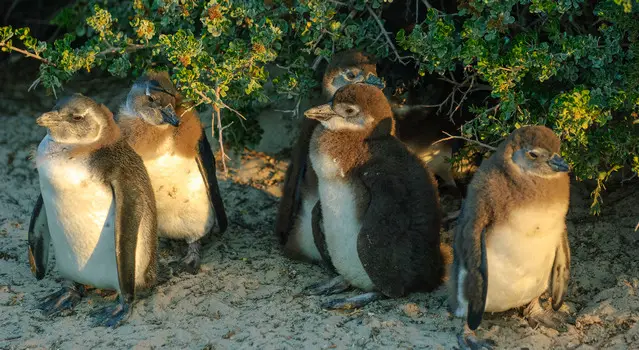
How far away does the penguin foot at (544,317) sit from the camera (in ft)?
12.7

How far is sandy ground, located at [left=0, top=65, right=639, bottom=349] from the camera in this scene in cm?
380

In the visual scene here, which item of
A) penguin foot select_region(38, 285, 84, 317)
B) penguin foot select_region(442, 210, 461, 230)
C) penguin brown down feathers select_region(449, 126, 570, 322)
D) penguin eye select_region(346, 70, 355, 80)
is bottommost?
penguin foot select_region(442, 210, 461, 230)

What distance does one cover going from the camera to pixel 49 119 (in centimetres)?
404

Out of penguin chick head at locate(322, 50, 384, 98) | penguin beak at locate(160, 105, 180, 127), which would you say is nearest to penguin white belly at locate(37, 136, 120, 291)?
penguin beak at locate(160, 105, 180, 127)

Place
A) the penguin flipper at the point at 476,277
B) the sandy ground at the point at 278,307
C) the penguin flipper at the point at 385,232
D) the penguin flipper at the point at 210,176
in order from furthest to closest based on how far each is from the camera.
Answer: the penguin flipper at the point at 210,176
the penguin flipper at the point at 385,232
the sandy ground at the point at 278,307
the penguin flipper at the point at 476,277

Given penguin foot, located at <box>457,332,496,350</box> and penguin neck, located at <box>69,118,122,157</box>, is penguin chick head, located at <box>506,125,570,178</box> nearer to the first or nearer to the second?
penguin foot, located at <box>457,332,496,350</box>

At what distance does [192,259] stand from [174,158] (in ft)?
1.89

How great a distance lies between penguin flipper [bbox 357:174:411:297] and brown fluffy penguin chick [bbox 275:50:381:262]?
66 cm

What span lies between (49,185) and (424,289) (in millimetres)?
1877

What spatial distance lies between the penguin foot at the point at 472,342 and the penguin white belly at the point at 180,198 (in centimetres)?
181

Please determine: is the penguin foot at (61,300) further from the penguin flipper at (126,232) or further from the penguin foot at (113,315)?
the penguin flipper at (126,232)

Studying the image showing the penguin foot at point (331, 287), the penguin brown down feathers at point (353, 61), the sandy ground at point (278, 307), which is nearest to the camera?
the sandy ground at point (278, 307)

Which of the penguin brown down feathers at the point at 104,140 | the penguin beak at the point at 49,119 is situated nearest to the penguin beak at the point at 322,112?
the penguin brown down feathers at the point at 104,140

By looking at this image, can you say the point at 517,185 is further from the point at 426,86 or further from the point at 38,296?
the point at 38,296
